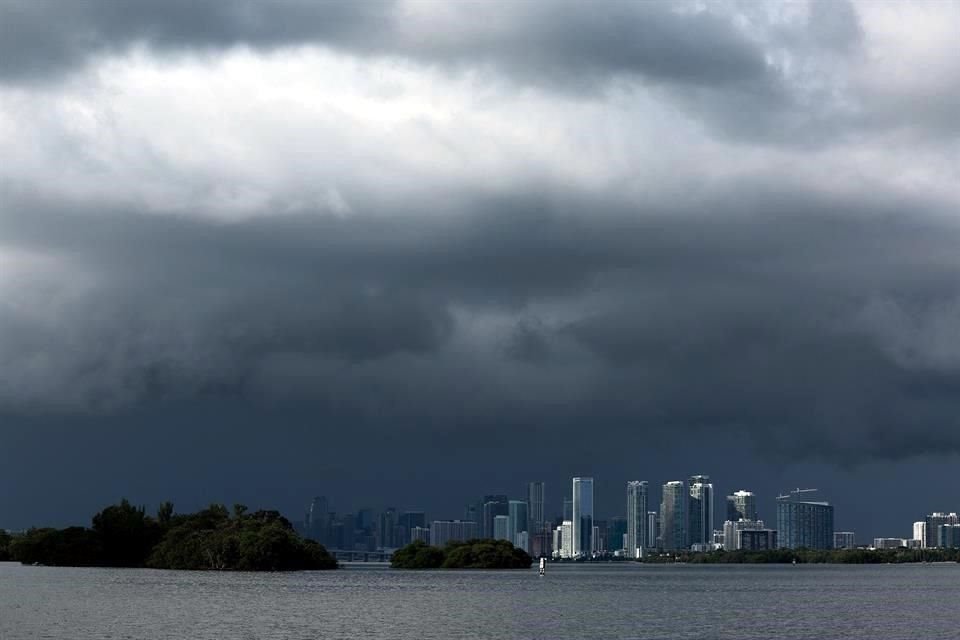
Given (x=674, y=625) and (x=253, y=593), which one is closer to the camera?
(x=674, y=625)

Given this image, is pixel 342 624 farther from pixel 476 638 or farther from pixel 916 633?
pixel 916 633

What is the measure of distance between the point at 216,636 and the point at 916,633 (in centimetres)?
7116

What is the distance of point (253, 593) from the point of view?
197625mm

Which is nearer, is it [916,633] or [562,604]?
[916,633]

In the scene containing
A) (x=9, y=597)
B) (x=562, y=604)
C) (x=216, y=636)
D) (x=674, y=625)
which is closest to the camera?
(x=216, y=636)

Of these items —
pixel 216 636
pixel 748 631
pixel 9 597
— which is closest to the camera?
pixel 216 636

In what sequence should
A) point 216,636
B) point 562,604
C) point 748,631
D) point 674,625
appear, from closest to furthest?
point 216,636 < point 748,631 < point 674,625 < point 562,604

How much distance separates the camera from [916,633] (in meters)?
135

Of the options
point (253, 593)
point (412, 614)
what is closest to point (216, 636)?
point (412, 614)

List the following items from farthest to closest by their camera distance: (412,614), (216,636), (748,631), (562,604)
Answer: (562,604), (412,614), (748,631), (216,636)

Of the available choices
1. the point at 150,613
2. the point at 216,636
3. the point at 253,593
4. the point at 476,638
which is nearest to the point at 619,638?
the point at 476,638

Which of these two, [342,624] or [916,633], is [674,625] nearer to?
[916,633]

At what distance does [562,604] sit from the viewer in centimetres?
19125

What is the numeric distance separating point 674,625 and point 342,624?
3638cm
